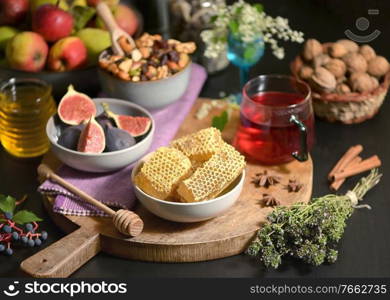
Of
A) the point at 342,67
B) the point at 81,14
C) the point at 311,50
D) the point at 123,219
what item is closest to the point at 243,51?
the point at 311,50

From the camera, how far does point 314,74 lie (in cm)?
231

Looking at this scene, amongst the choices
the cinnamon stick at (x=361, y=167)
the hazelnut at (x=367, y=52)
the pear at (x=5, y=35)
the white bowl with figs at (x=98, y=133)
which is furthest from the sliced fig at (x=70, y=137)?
the hazelnut at (x=367, y=52)

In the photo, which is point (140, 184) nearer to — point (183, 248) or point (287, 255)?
point (183, 248)

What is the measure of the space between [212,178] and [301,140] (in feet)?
1.22

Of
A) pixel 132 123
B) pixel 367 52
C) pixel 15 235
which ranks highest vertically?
pixel 367 52

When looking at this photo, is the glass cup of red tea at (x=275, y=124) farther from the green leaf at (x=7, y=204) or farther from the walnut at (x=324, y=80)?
the green leaf at (x=7, y=204)

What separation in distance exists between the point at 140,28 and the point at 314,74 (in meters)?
0.68

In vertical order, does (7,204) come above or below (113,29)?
below

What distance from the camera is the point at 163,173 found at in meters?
1.81

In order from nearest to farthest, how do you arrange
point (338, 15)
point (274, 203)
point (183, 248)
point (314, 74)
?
1. point (183, 248)
2. point (274, 203)
3. point (314, 74)
4. point (338, 15)

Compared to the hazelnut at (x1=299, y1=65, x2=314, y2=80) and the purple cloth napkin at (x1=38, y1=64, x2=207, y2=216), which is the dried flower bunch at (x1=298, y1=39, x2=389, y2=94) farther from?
the purple cloth napkin at (x1=38, y1=64, x2=207, y2=216)

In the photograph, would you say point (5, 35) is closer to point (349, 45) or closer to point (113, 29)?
point (113, 29)

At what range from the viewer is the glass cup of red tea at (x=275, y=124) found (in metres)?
2.04

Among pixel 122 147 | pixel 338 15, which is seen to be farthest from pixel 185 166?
pixel 338 15
